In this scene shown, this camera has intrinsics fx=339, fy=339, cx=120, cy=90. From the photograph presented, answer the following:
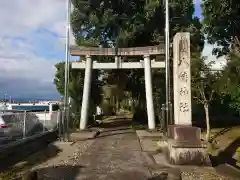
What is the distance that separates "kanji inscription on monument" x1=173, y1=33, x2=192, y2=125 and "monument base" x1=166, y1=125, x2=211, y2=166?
60cm

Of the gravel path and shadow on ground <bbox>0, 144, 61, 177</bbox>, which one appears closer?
the gravel path

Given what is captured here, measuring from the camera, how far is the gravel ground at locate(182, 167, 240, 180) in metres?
9.31

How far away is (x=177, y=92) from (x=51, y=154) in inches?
215

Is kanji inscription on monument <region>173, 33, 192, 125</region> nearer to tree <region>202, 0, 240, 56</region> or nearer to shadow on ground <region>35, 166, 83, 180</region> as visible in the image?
shadow on ground <region>35, 166, 83, 180</region>

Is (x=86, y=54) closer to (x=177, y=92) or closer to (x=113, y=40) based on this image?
(x=113, y=40)

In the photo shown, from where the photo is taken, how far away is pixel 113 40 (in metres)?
28.8

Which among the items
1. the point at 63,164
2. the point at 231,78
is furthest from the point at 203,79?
the point at 63,164

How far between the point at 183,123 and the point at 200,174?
2.30 meters

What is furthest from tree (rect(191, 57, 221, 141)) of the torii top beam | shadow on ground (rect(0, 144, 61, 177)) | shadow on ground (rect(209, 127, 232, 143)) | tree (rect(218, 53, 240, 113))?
shadow on ground (rect(0, 144, 61, 177))

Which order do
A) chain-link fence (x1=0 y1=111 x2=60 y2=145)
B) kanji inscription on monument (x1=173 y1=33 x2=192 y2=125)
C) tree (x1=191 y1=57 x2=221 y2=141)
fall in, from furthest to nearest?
tree (x1=191 y1=57 x2=221 y2=141)
chain-link fence (x1=0 y1=111 x2=60 y2=145)
kanji inscription on monument (x1=173 y1=33 x2=192 y2=125)

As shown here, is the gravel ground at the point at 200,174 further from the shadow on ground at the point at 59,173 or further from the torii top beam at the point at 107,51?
the torii top beam at the point at 107,51

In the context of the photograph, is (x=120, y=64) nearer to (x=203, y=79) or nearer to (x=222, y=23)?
(x=203, y=79)

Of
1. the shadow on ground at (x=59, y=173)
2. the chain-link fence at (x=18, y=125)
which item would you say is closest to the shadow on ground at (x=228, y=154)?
the shadow on ground at (x=59, y=173)

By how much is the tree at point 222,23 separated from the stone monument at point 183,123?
10.6 metres
